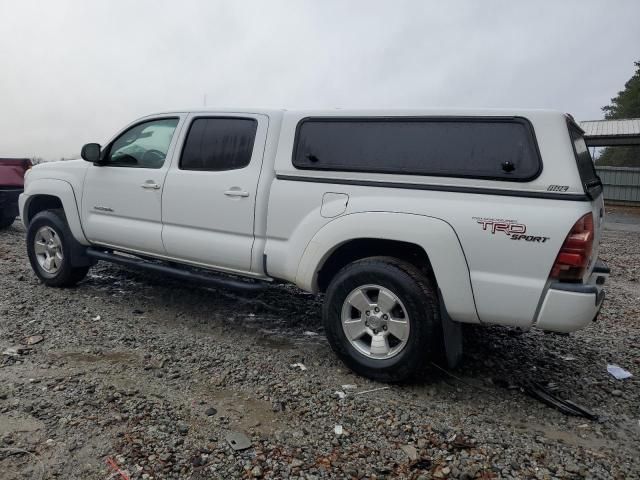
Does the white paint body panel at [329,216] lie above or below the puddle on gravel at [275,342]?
above

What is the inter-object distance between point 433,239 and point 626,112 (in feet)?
107

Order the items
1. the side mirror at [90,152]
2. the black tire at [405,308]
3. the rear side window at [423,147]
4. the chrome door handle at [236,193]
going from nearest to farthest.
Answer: the rear side window at [423,147] < the black tire at [405,308] < the chrome door handle at [236,193] < the side mirror at [90,152]

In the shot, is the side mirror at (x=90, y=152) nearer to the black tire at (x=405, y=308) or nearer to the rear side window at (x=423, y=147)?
the rear side window at (x=423, y=147)

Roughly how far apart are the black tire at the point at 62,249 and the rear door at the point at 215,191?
1.47 m

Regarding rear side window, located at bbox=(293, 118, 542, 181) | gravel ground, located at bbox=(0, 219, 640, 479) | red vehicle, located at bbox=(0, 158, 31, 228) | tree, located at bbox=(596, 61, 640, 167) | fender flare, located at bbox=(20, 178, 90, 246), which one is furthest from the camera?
tree, located at bbox=(596, 61, 640, 167)

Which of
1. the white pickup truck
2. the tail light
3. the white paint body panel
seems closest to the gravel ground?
the white pickup truck

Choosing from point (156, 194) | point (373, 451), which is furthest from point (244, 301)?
point (373, 451)

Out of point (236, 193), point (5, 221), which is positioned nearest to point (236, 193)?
point (236, 193)

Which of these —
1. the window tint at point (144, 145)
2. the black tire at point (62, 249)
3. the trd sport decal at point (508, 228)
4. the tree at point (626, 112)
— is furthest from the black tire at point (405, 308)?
the tree at point (626, 112)

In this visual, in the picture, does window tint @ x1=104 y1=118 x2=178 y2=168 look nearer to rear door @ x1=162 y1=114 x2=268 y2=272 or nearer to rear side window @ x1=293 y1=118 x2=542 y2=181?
rear door @ x1=162 y1=114 x2=268 y2=272

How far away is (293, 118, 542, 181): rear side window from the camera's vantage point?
10.4ft

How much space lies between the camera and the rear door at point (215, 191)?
414 centimetres

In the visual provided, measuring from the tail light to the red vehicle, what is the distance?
343 inches

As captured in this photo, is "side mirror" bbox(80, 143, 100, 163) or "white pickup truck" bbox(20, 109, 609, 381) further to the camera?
"side mirror" bbox(80, 143, 100, 163)
